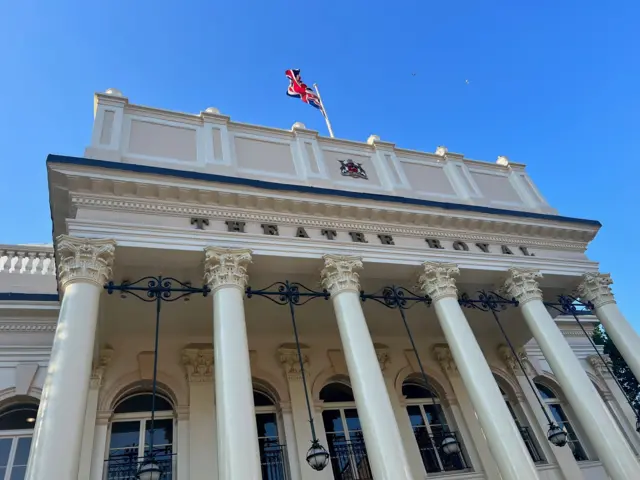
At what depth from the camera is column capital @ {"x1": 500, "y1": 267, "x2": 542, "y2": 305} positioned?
39.3ft

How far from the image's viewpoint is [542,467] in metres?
12.7

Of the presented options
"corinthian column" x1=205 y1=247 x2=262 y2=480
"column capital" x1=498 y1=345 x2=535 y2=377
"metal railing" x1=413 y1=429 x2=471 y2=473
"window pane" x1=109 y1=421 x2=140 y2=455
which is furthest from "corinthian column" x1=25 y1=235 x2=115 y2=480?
"column capital" x1=498 y1=345 x2=535 y2=377

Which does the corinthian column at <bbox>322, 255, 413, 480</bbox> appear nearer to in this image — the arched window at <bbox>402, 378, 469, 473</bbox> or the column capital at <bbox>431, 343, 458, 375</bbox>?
the arched window at <bbox>402, 378, 469, 473</bbox>

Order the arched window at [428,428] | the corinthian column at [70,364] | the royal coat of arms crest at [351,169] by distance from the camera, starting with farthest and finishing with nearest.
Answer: the royal coat of arms crest at [351,169]
the arched window at [428,428]
the corinthian column at [70,364]

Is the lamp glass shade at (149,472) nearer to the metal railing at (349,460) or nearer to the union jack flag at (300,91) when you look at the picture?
the metal railing at (349,460)

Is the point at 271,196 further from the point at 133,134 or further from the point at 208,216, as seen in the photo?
the point at 133,134

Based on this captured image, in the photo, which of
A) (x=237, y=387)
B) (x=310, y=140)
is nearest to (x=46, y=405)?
(x=237, y=387)

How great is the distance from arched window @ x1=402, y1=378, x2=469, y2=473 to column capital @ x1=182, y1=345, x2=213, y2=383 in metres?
5.50

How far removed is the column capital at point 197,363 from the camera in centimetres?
1137

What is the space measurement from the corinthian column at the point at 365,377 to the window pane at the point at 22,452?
729 centimetres

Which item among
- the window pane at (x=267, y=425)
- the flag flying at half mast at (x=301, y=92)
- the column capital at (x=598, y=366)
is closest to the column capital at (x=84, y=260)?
the window pane at (x=267, y=425)

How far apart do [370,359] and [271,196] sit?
14.0 ft

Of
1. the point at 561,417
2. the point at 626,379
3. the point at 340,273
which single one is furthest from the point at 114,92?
the point at 626,379

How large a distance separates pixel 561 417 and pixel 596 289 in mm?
4866
